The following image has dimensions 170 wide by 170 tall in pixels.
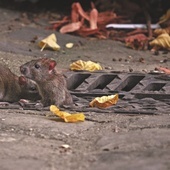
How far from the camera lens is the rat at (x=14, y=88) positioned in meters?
6.54

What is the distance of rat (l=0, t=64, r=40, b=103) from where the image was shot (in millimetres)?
6539

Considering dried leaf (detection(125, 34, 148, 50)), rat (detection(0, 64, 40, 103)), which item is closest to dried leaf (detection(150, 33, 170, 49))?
dried leaf (detection(125, 34, 148, 50))

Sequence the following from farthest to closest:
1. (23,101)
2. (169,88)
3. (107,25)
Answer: (107,25)
(169,88)
(23,101)

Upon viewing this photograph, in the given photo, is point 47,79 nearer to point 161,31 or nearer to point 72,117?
point 72,117

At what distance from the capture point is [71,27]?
1010 centimetres

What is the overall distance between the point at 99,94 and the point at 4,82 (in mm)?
863

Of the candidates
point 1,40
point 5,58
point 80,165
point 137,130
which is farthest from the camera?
point 1,40

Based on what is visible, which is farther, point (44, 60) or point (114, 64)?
point (114, 64)

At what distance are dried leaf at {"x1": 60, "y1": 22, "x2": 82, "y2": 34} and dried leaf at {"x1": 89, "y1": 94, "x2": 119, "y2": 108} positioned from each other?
4063 mm

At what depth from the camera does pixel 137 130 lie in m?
4.93

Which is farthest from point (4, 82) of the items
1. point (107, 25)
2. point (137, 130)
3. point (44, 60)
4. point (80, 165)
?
point (107, 25)

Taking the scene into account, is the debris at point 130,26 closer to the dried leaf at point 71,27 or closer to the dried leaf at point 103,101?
the dried leaf at point 71,27

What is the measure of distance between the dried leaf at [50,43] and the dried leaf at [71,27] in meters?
0.97

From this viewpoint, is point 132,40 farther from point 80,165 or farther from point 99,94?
point 80,165
